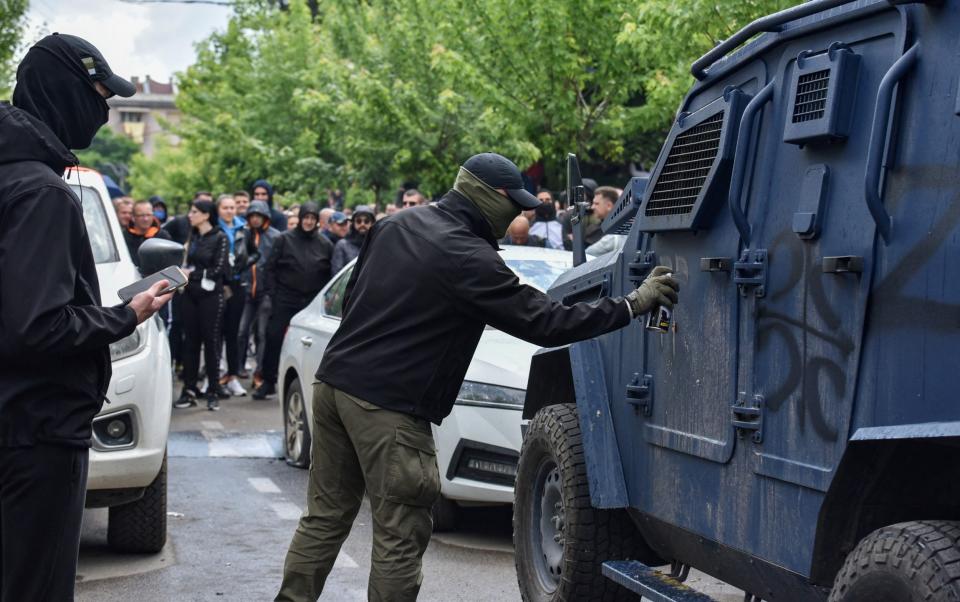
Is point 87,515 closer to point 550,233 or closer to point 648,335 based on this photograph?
point 648,335

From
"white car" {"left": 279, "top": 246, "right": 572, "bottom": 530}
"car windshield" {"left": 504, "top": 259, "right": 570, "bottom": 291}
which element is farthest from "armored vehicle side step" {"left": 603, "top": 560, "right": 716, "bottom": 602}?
"car windshield" {"left": 504, "top": 259, "right": 570, "bottom": 291}

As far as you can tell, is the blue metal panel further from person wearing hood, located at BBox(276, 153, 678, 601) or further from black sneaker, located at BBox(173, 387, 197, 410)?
black sneaker, located at BBox(173, 387, 197, 410)

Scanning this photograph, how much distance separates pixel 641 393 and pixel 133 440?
276 cm

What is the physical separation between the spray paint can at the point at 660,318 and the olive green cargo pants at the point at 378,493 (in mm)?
854

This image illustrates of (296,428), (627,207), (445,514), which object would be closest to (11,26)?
(296,428)

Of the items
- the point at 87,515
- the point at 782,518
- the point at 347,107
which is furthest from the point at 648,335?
the point at 347,107

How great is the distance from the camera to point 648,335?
516cm

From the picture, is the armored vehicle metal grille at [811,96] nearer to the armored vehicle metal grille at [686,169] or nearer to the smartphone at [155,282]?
the armored vehicle metal grille at [686,169]

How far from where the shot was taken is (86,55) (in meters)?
3.74

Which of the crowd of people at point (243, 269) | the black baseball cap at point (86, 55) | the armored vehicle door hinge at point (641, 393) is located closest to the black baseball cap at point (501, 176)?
the armored vehicle door hinge at point (641, 393)

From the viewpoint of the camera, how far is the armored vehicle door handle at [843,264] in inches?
148

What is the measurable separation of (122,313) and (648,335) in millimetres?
2087

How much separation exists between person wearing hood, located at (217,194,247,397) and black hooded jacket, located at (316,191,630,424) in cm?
955

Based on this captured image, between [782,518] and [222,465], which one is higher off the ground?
[782,518]
